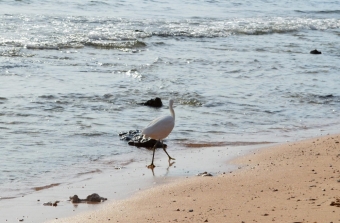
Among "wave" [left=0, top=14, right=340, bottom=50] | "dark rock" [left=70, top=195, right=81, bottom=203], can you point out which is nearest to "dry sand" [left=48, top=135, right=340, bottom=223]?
"dark rock" [left=70, top=195, right=81, bottom=203]

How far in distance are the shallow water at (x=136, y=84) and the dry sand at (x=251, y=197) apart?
146 centimetres

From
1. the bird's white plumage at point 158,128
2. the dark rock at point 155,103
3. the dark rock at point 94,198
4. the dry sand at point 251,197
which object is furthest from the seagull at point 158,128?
the dark rock at point 155,103

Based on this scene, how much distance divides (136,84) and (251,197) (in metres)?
8.41

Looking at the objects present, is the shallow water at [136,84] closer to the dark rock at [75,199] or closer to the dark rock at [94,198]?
the dark rock at [75,199]

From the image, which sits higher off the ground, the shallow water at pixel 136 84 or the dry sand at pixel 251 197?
the dry sand at pixel 251 197

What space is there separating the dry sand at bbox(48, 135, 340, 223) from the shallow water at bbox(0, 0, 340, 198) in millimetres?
1461

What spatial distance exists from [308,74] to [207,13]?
1559 centimetres

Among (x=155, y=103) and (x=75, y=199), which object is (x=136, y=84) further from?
(x=75, y=199)

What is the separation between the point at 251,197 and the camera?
673 centimetres

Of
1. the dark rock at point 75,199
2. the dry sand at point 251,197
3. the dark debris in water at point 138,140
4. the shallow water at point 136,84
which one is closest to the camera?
the dry sand at point 251,197

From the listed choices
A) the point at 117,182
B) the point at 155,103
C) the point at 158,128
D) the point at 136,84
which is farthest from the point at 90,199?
the point at 136,84

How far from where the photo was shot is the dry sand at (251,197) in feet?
19.8

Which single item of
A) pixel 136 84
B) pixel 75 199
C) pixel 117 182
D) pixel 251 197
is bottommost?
pixel 136 84

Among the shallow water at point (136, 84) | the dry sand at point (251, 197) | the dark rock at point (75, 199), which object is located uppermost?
the dry sand at point (251, 197)
